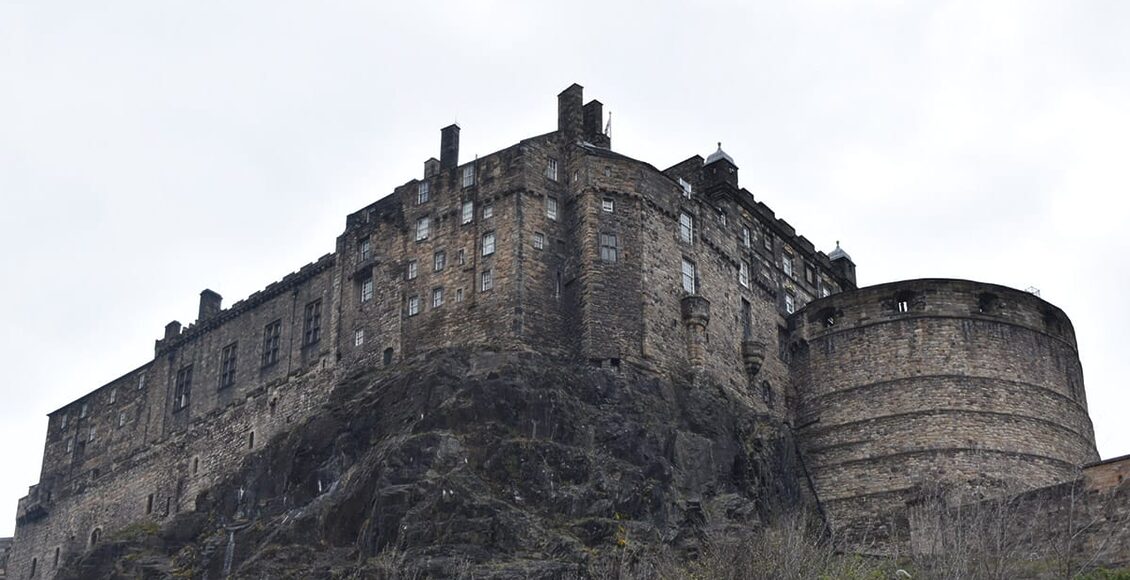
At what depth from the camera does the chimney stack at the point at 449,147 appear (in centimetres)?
6638

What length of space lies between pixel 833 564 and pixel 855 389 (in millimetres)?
21698

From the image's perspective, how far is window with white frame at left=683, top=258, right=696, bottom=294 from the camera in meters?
62.9

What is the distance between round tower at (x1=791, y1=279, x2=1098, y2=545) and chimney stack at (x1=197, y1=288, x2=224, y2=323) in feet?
103

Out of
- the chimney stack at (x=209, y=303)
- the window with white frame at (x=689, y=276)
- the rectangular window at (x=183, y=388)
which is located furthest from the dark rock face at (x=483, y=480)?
the chimney stack at (x=209, y=303)

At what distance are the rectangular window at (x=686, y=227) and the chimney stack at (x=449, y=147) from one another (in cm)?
1033

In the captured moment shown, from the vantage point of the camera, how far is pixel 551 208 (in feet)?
204

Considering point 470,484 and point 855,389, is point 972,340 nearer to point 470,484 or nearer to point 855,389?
point 855,389

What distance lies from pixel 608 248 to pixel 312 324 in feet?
50.8

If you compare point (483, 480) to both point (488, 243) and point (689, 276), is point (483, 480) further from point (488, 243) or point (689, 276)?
point (689, 276)

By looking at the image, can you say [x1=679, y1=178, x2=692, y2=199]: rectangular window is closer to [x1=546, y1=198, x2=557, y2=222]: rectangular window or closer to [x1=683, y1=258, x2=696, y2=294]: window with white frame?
[x1=683, y1=258, x2=696, y2=294]: window with white frame

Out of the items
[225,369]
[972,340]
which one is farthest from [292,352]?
[972,340]

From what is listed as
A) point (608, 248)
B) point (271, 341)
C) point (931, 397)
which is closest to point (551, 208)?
point (608, 248)

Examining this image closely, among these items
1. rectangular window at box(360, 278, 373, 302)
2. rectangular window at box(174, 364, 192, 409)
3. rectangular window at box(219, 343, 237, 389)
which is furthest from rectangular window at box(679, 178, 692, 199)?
rectangular window at box(174, 364, 192, 409)

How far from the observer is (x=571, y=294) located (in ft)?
198
